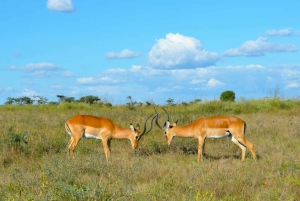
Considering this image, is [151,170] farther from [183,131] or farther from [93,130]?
[93,130]

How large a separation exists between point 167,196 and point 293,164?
12.9ft

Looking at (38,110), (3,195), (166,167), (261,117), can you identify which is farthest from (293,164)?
(38,110)

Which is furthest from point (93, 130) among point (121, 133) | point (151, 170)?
point (151, 170)

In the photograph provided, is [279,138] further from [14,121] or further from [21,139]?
[14,121]

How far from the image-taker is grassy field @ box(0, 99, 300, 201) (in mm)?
6609

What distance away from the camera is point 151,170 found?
8.23m

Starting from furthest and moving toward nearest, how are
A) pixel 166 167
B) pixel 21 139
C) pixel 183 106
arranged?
pixel 183 106 → pixel 21 139 → pixel 166 167

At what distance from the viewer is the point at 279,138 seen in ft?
45.2

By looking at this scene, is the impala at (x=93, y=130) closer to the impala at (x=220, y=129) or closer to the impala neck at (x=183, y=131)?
the impala neck at (x=183, y=131)

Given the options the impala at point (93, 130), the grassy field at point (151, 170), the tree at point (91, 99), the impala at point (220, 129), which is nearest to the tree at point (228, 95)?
the tree at point (91, 99)

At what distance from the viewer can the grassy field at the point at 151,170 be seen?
661 centimetres

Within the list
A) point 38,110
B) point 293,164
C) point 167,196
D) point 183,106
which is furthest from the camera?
point 183,106

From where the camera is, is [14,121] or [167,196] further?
[14,121]

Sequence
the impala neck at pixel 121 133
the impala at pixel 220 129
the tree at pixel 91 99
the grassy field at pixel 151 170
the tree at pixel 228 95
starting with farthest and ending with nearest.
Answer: the tree at pixel 91 99 → the tree at pixel 228 95 → the impala neck at pixel 121 133 → the impala at pixel 220 129 → the grassy field at pixel 151 170
